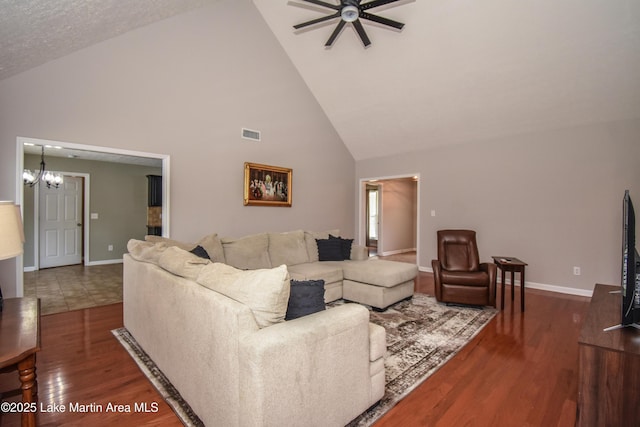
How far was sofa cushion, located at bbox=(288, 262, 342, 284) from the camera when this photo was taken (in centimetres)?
359

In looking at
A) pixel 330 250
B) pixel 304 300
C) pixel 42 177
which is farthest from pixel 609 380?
pixel 42 177

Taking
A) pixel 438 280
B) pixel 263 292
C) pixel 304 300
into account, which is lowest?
pixel 438 280

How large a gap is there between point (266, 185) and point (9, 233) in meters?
3.81

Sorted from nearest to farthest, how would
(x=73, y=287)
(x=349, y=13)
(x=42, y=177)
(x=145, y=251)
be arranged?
(x=145, y=251) → (x=349, y=13) → (x=73, y=287) → (x=42, y=177)

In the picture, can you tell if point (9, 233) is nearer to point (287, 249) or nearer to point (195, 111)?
point (287, 249)

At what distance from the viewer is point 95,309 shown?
12.2 ft

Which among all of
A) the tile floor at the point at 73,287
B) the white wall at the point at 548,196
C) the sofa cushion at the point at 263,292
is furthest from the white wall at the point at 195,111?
the sofa cushion at the point at 263,292

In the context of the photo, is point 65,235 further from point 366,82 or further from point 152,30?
point 366,82

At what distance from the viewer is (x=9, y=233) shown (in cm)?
147

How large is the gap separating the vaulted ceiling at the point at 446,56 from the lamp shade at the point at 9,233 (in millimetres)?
1592

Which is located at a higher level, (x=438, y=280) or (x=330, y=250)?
(x=330, y=250)

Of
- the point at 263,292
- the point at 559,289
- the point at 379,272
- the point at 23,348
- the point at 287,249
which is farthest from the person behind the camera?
the point at 559,289

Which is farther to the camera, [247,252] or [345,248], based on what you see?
[345,248]

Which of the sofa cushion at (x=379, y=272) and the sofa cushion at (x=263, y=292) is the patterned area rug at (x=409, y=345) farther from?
the sofa cushion at (x=263, y=292)
